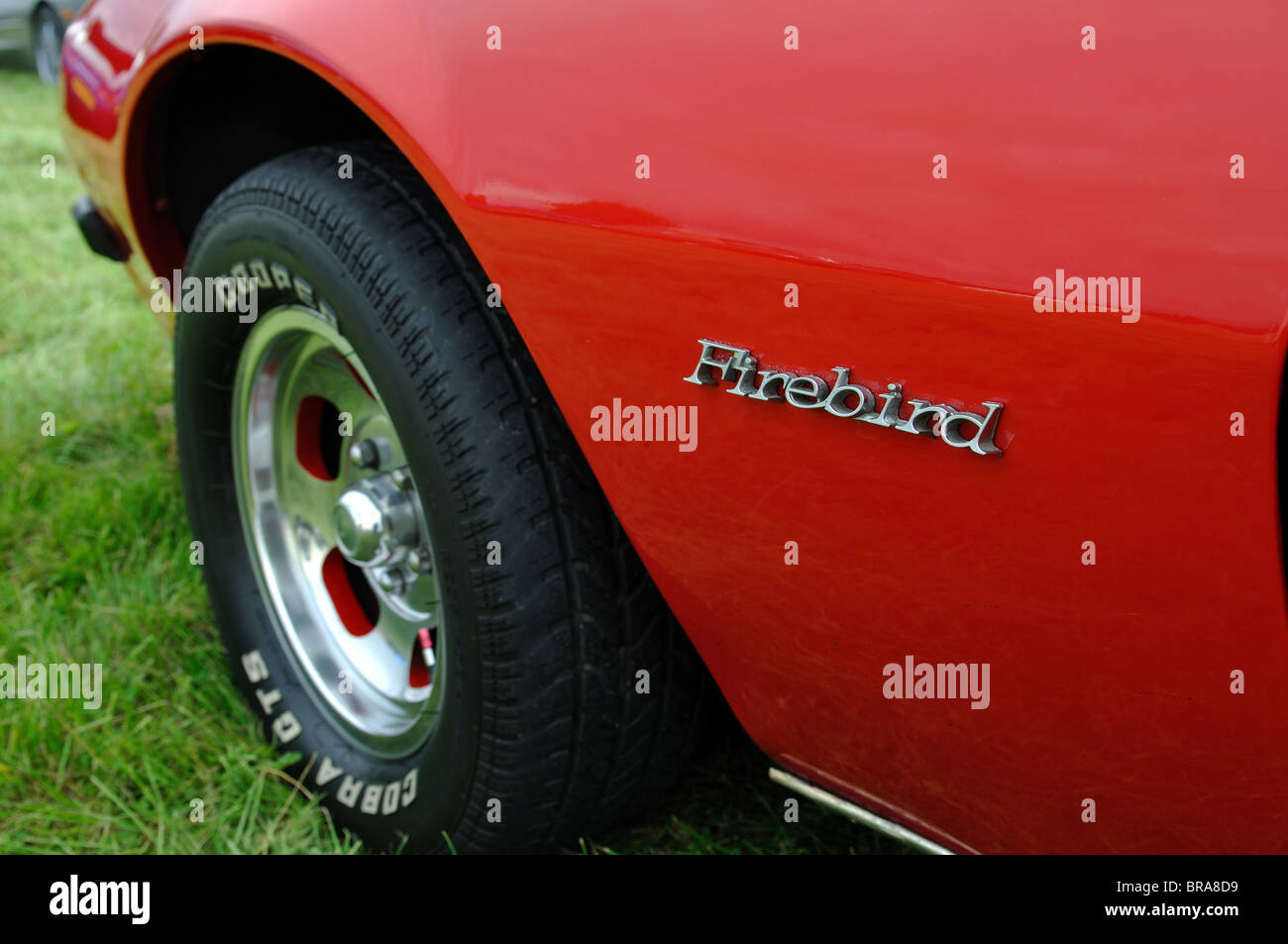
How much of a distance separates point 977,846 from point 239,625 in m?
1.35

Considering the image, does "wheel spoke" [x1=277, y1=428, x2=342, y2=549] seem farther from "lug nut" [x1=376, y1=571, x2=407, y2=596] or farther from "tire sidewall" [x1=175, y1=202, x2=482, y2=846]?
"lug nut" [x1=376, y1=571, x2=407, y2=596]

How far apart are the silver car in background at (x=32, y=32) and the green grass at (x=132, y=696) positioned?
6.86m

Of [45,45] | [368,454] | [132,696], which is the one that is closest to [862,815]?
[368,454]

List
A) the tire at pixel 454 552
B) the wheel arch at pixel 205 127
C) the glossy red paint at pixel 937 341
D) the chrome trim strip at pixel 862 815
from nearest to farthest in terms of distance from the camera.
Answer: the glossy red paint at pixel 937 341 < the chrome trim strip at pixel 862 815 < the tire at pixel 454 552 < the wheel arch at pixel 205 127

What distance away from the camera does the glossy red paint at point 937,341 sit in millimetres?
842

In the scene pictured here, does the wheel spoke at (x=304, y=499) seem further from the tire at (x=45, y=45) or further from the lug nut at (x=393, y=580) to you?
the tire at (x=45, y=45)

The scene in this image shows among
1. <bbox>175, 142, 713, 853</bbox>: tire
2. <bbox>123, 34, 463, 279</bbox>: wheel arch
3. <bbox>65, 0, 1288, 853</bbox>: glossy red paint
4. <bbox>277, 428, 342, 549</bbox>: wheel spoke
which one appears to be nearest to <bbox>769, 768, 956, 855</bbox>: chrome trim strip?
<bbox>65, 0, 1288, 853</bbox>: glossy red paint

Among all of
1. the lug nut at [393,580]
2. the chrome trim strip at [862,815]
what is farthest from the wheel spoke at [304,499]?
the chrome trim strip at [862,815]

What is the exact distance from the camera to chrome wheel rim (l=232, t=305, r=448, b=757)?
5.39ft

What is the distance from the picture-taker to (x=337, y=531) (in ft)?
5.54

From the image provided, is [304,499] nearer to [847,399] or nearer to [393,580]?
[393,580]

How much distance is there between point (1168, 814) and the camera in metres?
0.99

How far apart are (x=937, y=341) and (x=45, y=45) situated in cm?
1011
